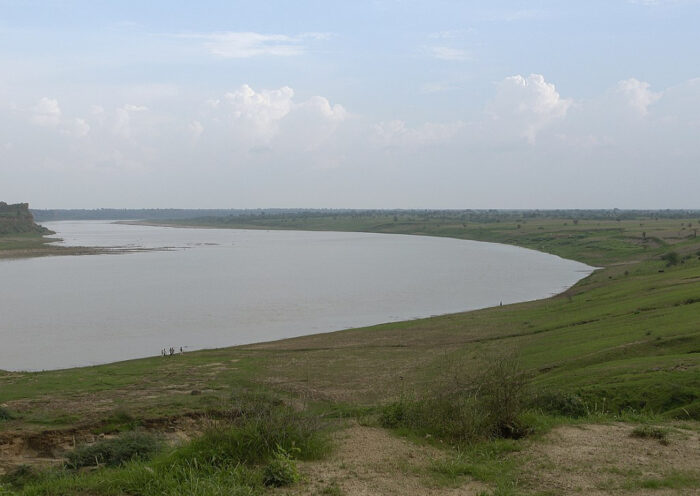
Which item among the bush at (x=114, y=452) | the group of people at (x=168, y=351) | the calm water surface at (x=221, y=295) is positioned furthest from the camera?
the calm water surface at (x=221, y=295)

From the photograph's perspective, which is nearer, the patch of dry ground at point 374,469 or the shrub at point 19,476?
the patch of dry ground at point 374,469

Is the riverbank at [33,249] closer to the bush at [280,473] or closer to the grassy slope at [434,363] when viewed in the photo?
the grassy slope at [434,363]

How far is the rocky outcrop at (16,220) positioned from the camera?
391 ft

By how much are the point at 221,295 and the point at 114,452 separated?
3459 centimetres

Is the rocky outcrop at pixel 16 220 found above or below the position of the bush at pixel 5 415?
above

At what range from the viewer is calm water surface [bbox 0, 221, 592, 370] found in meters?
30.7

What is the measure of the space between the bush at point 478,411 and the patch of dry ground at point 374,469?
62 centimetres

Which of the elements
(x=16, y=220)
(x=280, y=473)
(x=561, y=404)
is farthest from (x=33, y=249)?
(x=280, y=473)

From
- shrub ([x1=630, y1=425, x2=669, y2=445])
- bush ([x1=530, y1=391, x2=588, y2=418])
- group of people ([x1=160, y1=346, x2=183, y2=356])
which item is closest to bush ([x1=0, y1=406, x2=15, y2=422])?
group of people ([x1=160, y1=346, x2=183, y2=356])

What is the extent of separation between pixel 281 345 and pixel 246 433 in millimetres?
19009

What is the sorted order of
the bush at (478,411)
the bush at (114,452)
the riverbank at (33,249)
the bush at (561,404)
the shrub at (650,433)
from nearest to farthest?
1. the shrub at (650,433)
2. the bush at (478,411)
3. the bush at (114,452)
4. the bush at (561,404)
5. the riverbank at (33,249)

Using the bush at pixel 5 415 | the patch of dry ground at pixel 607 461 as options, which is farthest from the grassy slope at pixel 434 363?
the patch of dry ground at pixel 607 461

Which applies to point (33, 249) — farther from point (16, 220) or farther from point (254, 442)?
point (254, 442)

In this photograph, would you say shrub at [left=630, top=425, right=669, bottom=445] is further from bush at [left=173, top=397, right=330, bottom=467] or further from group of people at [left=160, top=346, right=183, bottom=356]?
group of people at [left=160, top=346, right=183, bottom=356]
